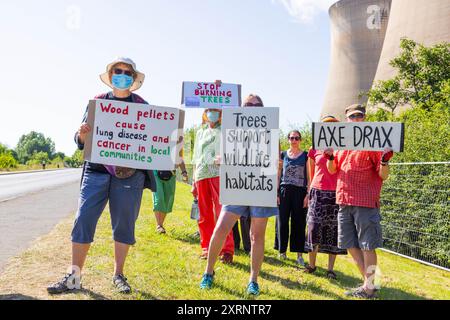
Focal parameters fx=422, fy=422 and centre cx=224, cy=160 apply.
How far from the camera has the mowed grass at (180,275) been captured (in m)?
3.60

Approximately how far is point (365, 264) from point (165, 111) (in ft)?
7.77

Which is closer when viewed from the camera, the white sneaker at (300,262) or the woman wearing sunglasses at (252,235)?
the woman wearing sunglasses at (252,235)

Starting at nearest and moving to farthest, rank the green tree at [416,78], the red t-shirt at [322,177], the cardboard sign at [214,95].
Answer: the red t-shirt at [322,177]
the cardboard sign at [214,95]
the green tree at [416,78]

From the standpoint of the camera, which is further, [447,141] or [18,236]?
[447,141]

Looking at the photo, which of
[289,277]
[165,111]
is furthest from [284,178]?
[165,111]

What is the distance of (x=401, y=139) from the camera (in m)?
3.77

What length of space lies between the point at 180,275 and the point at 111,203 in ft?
3.66

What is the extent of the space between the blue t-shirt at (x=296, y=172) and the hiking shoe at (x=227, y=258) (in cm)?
114

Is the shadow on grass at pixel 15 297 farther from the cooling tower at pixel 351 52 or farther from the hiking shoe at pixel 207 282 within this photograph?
the cooling tower at pixel 351 52

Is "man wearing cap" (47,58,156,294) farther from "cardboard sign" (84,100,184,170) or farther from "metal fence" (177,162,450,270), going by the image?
"metal fence" (177,162,450,270)

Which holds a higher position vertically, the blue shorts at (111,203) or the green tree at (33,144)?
the green tree at (33,144)

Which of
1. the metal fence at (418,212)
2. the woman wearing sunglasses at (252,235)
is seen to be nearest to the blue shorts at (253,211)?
the woman wearing sunglasses at (252,235)
